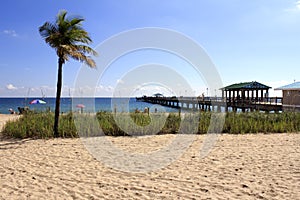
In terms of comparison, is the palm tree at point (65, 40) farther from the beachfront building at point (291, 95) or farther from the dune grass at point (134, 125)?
the beachfront building at point (291, 95)

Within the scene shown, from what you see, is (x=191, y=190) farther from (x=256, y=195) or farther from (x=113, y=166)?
(x=113, y=166)

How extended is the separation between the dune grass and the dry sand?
2.39 meters

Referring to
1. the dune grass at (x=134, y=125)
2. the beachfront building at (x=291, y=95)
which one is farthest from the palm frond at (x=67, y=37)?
the beachfront building at (x=291, y=95)

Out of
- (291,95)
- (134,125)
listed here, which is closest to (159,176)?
(134,125)

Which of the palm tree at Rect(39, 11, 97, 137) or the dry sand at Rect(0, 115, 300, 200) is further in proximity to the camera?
the palm tree at Rect(39, 11, 97, 137)

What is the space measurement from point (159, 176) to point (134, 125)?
6.45 meters

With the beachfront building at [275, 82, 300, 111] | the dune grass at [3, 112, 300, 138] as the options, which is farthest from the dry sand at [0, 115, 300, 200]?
the beachfront building at [275, 82, 300, 111]

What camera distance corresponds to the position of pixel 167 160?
23.3ft

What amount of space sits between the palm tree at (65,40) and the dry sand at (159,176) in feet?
11.7

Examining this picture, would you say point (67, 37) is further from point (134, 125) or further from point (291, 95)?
point (291, 95)

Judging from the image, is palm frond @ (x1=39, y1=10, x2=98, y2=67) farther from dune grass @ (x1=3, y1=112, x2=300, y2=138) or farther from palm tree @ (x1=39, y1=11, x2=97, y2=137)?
dune grass @ (x1=3, y1=112, x2=300, y2=138)

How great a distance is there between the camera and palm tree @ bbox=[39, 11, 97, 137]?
1026 centimetres

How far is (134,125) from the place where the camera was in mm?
12055

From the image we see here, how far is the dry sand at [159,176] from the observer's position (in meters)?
4.61
